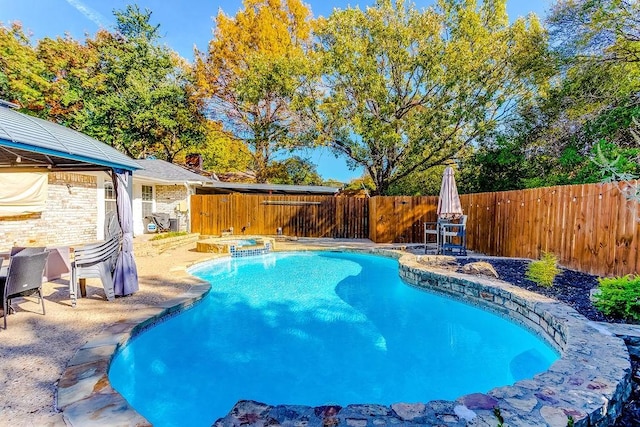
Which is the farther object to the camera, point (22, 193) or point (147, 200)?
point (147, 200)

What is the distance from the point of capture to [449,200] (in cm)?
859

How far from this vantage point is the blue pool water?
3.12m

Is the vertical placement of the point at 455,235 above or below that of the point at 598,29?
below

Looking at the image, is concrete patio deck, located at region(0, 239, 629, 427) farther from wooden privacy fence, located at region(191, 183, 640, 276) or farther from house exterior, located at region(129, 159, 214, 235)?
house exterior, located at region(129, 159, 214, 235)

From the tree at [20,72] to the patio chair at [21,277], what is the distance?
15.5 m

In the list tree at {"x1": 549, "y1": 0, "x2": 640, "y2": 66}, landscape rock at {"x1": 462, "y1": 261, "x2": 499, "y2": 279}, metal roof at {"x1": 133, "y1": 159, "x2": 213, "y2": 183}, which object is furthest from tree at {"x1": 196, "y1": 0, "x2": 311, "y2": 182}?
landscape rock at {"x1": 462, "y1": 261, "x2": 499, "y2": 279}

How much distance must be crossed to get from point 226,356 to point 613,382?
11.8 ft

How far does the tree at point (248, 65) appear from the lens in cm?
1762

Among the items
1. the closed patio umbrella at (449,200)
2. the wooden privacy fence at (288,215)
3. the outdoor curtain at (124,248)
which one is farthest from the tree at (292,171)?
the outdoor curtain at (124,248)

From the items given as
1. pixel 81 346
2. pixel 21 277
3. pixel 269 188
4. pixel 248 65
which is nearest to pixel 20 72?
pixel 248 65

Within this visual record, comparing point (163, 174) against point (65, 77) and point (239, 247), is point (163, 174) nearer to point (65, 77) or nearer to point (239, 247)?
point (239, 247)

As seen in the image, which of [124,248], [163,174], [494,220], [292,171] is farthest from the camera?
[292,171]

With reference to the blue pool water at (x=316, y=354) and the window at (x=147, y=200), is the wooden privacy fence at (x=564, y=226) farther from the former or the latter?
the window at (x=147, y=200)

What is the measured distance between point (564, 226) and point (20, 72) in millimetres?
20966
